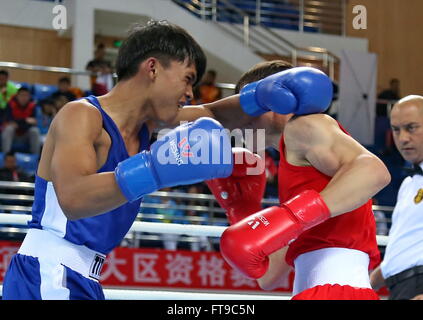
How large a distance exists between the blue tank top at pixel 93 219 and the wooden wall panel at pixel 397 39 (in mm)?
7034

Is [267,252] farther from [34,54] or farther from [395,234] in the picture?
[34,54]

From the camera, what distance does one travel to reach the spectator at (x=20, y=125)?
238 inches

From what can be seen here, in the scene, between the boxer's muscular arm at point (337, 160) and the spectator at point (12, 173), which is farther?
the spectator at point (12, 173)

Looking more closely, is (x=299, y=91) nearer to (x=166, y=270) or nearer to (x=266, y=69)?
(x=266, y=69)

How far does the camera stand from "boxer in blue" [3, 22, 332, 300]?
67.3 inches

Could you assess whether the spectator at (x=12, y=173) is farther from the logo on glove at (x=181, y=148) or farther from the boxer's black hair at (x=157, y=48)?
the logo on glove at (x=181, y=148)

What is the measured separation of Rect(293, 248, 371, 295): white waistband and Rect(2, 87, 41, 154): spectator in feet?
14.5

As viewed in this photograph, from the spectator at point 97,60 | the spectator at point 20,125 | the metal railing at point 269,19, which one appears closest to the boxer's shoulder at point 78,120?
the spectator at point 20,125

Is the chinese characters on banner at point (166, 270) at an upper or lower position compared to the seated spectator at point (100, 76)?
lower

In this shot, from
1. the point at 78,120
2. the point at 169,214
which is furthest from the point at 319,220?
the point at 169,214

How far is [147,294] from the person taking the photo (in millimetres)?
2314

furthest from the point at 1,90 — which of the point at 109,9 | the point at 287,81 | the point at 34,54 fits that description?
the point at 287,81

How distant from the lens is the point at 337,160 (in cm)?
188

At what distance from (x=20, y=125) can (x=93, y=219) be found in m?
4.39
